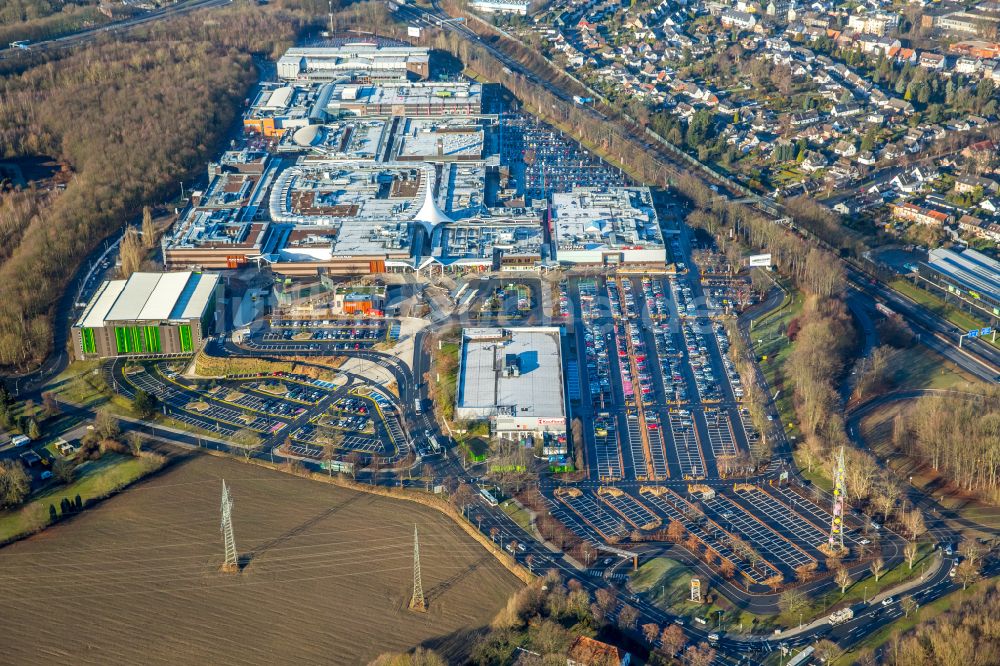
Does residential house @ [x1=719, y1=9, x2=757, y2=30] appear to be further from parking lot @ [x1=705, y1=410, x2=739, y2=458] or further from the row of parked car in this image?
parking lot @ [x1=705, y1=410, x2=739, y2=458]

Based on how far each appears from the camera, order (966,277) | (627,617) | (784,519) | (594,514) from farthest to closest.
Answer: (966,277) < (594,514) < (784,519) < (627,617)

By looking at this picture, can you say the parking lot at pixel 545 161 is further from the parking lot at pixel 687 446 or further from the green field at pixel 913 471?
the green field at pixel 913 471

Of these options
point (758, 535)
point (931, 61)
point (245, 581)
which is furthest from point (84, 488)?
point (931, 61)

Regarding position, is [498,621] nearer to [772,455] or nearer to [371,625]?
[371,625]

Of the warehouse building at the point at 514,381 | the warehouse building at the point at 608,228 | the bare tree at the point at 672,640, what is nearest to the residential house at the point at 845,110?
the warehouse building at the point at 608,228

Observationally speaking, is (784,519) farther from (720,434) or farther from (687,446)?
(720,434)

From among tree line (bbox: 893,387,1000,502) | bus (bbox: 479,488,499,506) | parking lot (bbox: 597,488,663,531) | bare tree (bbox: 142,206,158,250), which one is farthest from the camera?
bare tree (bbox: 142,206,158,250)

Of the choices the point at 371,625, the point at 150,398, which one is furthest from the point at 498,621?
the point at 150,398

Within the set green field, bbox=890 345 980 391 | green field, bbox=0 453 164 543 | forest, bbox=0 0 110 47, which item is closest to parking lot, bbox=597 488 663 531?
green field, bbox=890 345 980 391
